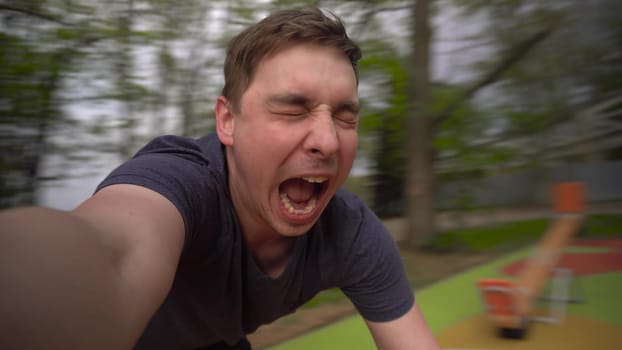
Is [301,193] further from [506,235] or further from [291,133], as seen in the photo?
[506,235]

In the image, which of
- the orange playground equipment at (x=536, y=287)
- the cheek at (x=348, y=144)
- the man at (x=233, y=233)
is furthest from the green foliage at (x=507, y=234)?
the cheek at (x=348, y=144)

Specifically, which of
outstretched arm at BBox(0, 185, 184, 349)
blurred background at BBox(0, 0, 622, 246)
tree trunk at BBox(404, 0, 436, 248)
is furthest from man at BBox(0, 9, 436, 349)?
tree trunk at BBox(404, 0, 436, 248)

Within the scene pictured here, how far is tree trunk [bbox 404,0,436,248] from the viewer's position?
7336mm

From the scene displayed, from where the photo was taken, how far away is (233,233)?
4.76 feet

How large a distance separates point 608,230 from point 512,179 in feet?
15.8

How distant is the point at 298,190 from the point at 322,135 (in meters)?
0.29

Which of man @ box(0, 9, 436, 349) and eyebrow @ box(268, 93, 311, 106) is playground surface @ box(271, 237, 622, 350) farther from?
eyebrow @ box(268, 93, 311, 106)

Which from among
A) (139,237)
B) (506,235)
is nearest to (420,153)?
(506,235)

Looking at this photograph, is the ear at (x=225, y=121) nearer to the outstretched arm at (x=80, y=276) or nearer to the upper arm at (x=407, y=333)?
the outstretched arm at (x=80, y=276)

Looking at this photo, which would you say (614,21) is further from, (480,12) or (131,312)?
(131,312)

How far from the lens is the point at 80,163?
494 cm

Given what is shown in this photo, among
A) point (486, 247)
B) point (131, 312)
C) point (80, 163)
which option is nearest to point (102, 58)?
point (80, 163)

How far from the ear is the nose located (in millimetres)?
280

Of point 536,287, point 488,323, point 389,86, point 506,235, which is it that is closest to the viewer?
point 536,287
